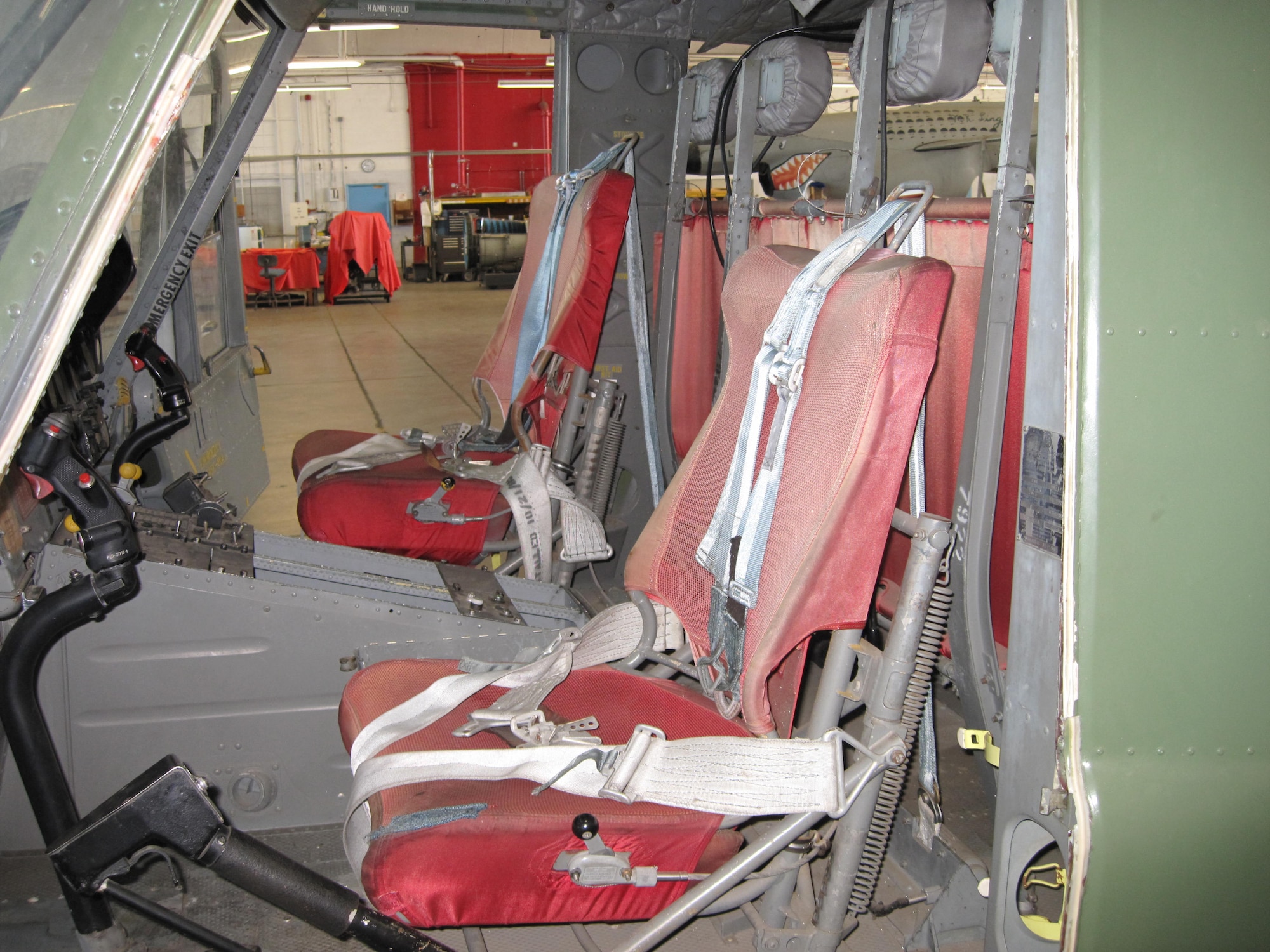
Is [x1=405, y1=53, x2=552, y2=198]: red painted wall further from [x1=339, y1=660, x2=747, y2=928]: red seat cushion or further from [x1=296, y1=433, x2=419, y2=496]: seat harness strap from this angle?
[x1=339, y1=660, x2=747, y2=928]: red seat cushion

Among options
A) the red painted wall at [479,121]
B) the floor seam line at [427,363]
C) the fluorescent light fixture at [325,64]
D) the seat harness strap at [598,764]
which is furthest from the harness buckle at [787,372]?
the red painted wall at [479,121]

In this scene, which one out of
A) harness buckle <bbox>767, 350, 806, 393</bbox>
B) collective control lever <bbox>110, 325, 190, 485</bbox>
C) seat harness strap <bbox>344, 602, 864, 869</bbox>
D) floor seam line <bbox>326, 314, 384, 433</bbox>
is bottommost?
floor seam line <bbox>326, 314, 384, 433</bbox>

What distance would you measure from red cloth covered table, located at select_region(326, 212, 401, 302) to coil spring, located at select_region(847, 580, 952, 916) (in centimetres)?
1095

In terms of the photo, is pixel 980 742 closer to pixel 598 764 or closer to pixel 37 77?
pixel 598 764

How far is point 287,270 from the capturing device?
10781mm

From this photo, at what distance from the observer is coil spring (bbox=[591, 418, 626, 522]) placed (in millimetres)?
2506

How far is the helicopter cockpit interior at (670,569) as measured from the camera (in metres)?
0.88

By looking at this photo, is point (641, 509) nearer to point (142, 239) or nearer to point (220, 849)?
point (142, 239)

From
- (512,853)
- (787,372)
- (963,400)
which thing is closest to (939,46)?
(963,400)

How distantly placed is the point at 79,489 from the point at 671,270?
6.09 ft

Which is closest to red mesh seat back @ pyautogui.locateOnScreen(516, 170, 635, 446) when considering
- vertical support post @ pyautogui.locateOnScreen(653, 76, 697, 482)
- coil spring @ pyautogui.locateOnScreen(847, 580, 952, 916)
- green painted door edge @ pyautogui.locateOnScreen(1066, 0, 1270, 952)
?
vertical support post @ pyautogui.locateOnScreen(653, 76, 697, 482)

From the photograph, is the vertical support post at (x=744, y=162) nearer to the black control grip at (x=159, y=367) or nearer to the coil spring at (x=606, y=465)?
the coil spring at (x=606, y=465)

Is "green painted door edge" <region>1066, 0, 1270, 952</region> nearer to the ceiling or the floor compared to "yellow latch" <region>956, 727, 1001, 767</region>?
nearer to the ceiling

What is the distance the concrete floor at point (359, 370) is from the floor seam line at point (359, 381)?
0.03 ft
